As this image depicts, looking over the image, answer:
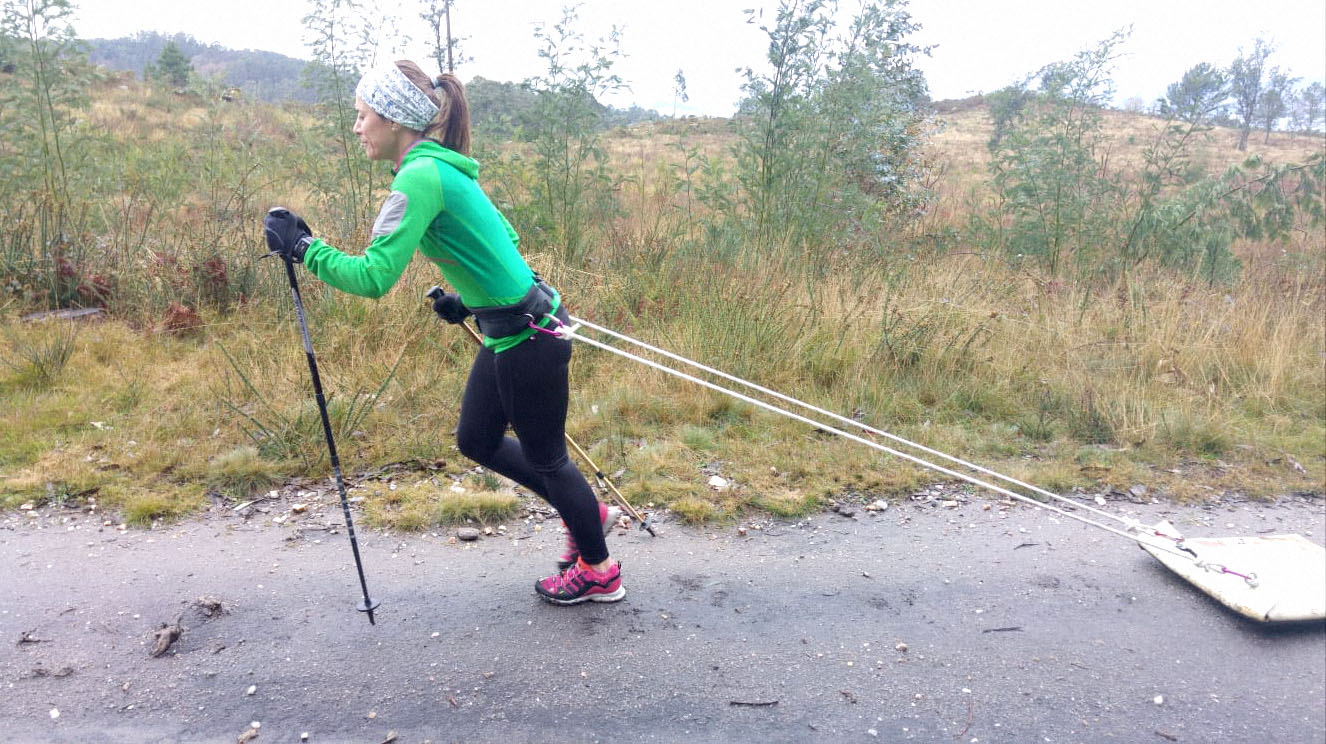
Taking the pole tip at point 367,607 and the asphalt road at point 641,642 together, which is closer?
the asphalt road at point 641,642

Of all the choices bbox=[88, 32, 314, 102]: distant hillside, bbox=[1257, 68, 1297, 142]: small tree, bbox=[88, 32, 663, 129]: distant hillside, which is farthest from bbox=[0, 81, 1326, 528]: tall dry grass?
bbox=[88, 32, 314, 102]: distant hillside

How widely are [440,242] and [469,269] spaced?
14cm

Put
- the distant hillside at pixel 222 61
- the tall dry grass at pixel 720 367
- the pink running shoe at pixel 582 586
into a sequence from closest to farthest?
the pink running shoe at pixel 582 586
the tall dry grass at pixel 720 367
the distant hillside at pixel 222 61

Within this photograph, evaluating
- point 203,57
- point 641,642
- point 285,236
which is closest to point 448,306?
point 285,236

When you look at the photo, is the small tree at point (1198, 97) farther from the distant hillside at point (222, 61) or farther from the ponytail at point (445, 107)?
the distant hillside at point (222, 61)

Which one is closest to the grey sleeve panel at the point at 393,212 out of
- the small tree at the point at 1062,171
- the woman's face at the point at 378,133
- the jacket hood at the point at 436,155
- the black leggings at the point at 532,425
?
the jacket hood at the point at 436,155

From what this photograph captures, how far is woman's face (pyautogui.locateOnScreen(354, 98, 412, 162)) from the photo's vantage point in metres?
2.85

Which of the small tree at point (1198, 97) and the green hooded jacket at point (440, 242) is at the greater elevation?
the small tree at point (1198, 97)

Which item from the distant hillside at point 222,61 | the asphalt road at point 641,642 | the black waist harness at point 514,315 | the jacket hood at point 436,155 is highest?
the distant hillside at point 222,61

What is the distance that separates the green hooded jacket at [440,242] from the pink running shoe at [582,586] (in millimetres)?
1039

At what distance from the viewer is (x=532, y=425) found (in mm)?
3172

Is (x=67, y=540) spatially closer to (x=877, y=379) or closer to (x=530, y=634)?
(x=530, y=634)

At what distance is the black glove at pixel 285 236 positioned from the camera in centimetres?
281

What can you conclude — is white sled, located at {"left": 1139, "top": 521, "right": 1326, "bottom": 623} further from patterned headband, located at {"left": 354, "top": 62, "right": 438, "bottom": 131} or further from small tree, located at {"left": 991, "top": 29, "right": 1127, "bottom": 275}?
small tree, located at {"left": 991, "top": 29, "right": 1127, "bottom": 275}
